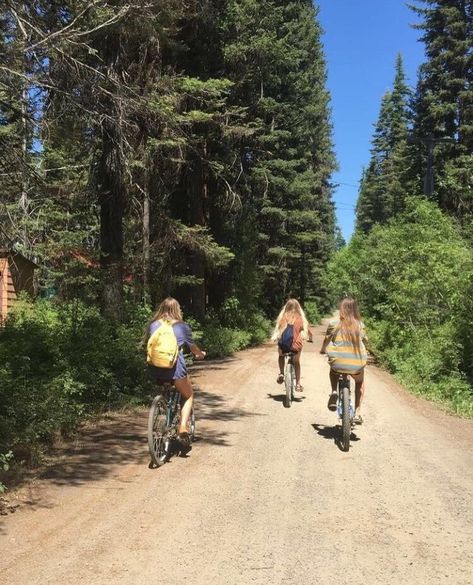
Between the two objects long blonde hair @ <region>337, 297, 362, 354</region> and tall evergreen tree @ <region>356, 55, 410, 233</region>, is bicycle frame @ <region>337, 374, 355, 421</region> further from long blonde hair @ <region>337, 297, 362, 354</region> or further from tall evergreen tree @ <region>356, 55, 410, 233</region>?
tall evergreen tree @ <region>356, 55, 410, 233</region>

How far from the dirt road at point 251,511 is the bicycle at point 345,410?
19 centimetres

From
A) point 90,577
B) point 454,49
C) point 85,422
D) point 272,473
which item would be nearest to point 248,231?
point 454,49

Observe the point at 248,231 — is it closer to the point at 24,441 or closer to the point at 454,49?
the point at 454,49

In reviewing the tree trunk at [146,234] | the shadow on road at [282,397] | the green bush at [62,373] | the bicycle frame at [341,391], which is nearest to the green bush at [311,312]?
the tree trunk at [146,234]

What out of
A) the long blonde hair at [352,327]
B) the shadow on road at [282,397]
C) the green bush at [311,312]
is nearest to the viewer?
the long blonde hair at [352,327]

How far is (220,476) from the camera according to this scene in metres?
6.37

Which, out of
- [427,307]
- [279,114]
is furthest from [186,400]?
[279,114]

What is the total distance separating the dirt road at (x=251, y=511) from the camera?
4.13m

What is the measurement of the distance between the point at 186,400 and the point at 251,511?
7.19 feet

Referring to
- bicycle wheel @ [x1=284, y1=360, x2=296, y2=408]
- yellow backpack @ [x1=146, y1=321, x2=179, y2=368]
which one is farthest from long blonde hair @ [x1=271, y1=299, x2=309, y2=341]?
yellow backpack @ [x1=146, y1=321, x2=179, y2=368]

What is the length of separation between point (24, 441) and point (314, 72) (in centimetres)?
3984

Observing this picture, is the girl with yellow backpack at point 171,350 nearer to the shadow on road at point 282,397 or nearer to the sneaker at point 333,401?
the sneaker at point 333,401

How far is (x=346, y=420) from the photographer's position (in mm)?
7516

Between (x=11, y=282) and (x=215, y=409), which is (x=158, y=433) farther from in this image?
(x=11, y=282)
